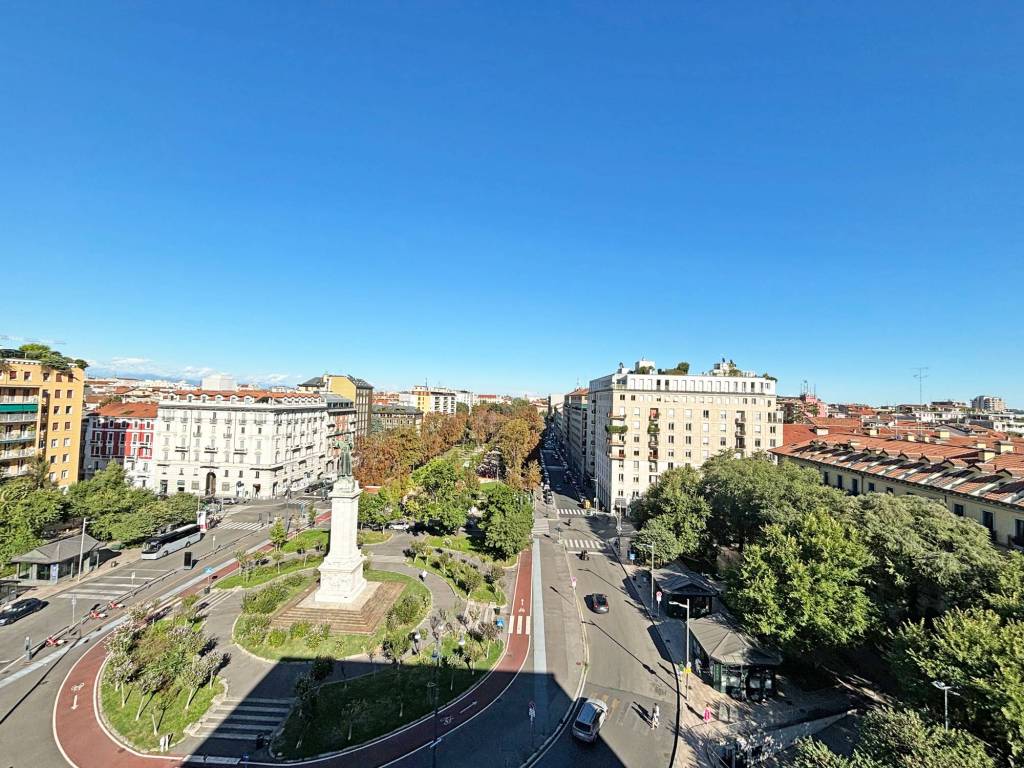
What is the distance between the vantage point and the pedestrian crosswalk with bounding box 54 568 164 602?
37594 mm

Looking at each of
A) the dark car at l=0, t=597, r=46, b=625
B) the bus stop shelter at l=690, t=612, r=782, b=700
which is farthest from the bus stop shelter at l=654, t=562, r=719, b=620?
the dark car at l=0, t=597, r=46, b=625

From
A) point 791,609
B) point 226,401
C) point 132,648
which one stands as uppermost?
point 226,401

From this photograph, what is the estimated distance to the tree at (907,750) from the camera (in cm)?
1473

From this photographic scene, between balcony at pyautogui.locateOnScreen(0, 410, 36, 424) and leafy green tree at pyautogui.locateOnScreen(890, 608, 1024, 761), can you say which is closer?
leafy green tree at pyautogui.locateOnScreen(890, 608, 1024, 761)

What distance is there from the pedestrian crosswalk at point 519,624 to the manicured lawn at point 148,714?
18077mm

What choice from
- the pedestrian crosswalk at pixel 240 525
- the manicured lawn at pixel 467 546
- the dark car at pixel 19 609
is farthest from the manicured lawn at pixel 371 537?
the dark car at pixel 19 609

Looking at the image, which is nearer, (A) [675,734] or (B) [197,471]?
(A) [675,734]

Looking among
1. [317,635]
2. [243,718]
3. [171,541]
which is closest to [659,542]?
[317,635]

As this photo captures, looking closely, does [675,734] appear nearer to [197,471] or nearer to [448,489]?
[448,489]

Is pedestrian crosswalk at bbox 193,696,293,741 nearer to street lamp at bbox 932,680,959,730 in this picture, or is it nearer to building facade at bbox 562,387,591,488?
street lamp at bbox 932,680,959,730

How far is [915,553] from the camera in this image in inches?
1060

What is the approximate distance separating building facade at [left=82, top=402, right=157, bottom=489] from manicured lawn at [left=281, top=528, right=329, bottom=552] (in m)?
39.3

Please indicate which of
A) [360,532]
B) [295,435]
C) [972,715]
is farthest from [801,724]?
[295,435]

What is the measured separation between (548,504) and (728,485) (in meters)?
38.3
